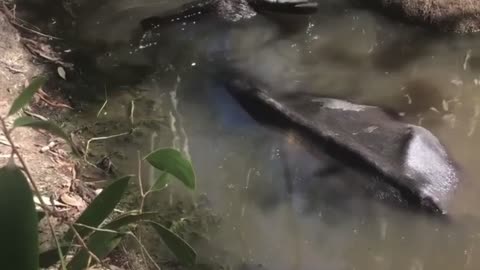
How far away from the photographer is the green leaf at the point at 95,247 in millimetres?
2031

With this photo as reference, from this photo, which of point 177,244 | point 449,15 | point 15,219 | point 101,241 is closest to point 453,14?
point 449,15

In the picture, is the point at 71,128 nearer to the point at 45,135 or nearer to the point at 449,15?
the point at 45,135

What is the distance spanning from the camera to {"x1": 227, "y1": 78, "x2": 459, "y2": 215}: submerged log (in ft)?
11.8

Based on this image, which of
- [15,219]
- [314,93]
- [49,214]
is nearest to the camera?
[15,219]

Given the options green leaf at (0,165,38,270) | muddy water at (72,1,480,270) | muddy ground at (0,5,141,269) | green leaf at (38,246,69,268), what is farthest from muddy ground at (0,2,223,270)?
green leaf at (0,165,38,270)

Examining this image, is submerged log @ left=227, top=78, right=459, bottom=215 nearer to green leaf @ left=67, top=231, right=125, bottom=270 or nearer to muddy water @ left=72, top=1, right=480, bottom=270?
muddy water @ left=72, top=1, right=480, bottom=270

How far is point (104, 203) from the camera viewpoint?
2004 mm

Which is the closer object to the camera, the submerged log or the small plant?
the small plant

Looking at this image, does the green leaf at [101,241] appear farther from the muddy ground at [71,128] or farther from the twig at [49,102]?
the twig at [49,102]

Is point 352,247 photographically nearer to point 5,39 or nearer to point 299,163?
point 299,163

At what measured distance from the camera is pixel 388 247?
3377 millimetres

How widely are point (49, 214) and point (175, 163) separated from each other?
37cm

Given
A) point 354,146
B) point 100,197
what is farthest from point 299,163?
point 100,197

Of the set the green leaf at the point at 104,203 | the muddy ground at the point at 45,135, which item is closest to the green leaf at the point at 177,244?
the green leaf at the point at 104,203
